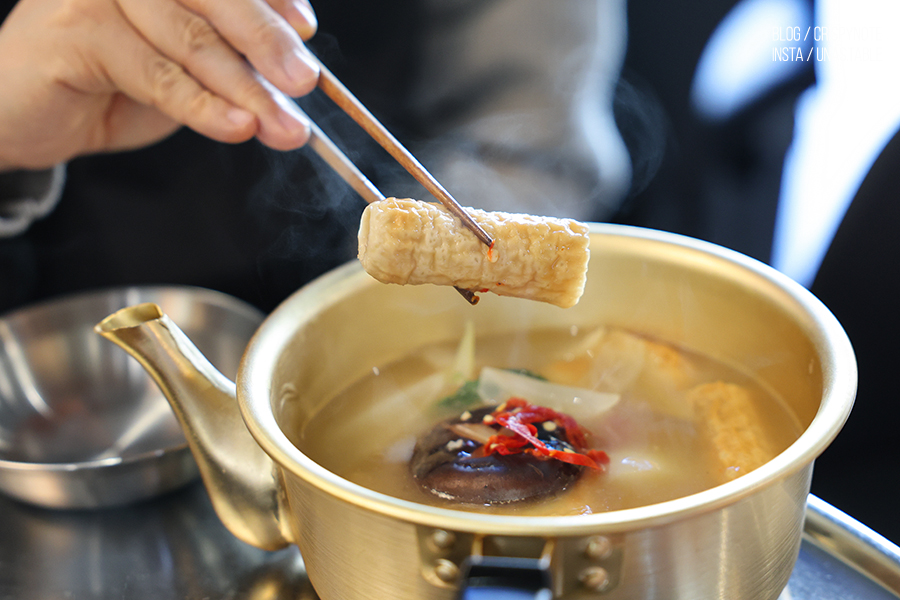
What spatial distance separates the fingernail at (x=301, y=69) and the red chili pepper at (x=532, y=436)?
0.66 meters

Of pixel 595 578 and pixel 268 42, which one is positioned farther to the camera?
pixel 268 42

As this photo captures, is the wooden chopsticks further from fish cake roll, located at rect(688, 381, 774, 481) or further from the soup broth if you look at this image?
fish cake roll, located at rect(688, 381, 774, 481)

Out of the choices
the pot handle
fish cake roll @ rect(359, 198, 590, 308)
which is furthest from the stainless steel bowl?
Result: the pot handle

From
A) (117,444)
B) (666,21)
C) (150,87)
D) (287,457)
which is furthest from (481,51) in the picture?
(287,457)

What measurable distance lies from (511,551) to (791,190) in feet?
7.58

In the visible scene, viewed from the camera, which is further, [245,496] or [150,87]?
[150,87]

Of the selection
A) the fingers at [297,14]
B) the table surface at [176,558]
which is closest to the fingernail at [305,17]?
the fingers at [297,14]

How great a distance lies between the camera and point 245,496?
104 cm

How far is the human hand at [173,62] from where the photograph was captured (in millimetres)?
1230

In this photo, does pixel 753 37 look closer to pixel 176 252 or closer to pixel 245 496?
pixel 176 252

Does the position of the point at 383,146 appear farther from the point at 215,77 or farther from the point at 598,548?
the point at 598,548

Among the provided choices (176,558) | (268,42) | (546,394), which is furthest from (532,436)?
(268,42)

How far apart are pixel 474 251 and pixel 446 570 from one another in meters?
0.43

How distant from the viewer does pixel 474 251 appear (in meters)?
0.96
